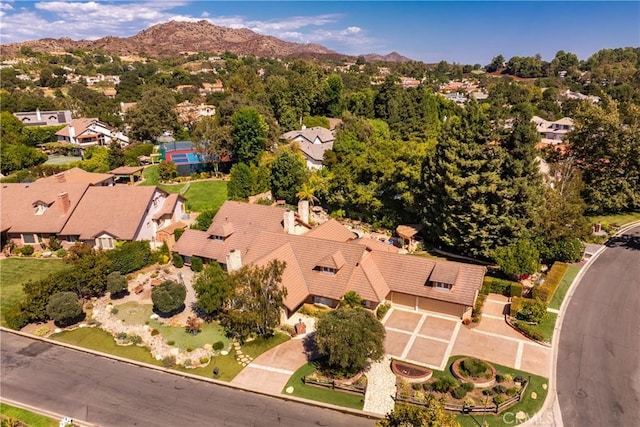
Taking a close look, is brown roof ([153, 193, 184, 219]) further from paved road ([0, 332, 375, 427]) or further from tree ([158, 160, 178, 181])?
paved road ([0, 332, 375, 427])

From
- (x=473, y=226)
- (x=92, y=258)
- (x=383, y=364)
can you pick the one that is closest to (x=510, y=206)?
(x=473, y=226)

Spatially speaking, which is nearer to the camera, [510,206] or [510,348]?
[510,348]

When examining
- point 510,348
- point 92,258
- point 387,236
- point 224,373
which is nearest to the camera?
point 224,373

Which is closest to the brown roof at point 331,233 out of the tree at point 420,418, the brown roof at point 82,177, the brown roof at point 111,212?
the brown roof at point 111,212

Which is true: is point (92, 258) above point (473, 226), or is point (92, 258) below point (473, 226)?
below

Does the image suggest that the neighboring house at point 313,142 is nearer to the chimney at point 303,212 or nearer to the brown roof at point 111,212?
the chimney at point 303,212

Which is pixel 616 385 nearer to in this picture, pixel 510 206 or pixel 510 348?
pixel 510 348
